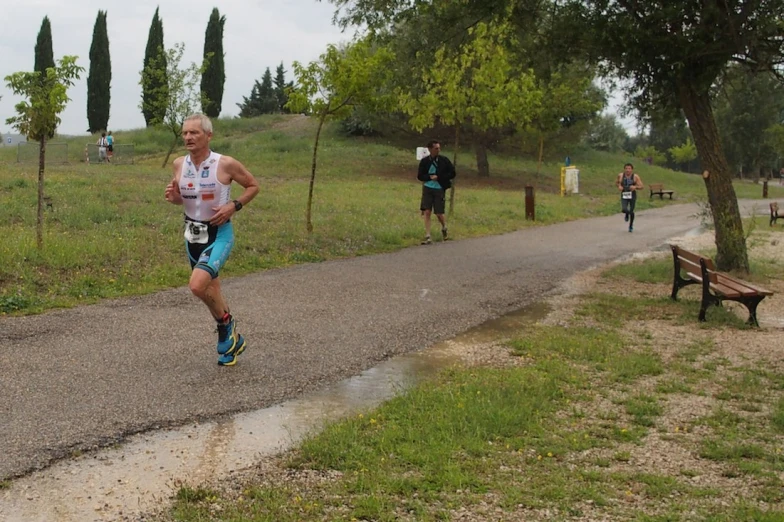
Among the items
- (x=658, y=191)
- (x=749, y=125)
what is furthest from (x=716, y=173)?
(x=749, y=125)

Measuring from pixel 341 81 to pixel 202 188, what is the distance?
9.62 meters

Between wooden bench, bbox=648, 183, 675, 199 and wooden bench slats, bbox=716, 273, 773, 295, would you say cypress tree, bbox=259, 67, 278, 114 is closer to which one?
wooden bench, bbox=648, 183, 675, 199

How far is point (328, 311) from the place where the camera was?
9.34 meters

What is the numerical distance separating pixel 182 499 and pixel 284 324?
14.9 feet

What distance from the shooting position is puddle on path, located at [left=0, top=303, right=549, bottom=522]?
13.0 ft

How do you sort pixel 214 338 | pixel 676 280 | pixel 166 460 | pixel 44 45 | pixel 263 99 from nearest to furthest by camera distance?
pixel 166 460 < pixel 214 338 < pixel 676 280 < pixel 44 45 < pixel 263 99

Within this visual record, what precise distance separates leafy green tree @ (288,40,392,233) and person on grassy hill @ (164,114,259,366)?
353 inches

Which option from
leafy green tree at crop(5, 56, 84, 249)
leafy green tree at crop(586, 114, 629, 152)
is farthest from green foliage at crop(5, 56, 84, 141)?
leafy green tree at crop(586, 114, 629, 152)

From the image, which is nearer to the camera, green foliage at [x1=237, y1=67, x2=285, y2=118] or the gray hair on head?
the gray hair on head

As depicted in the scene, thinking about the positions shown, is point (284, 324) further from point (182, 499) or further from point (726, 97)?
point (726, 97)

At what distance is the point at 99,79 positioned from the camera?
5291 cm

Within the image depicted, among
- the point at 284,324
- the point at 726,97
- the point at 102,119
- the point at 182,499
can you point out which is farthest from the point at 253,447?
the point at 102,119

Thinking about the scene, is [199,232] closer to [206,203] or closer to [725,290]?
[206,203]

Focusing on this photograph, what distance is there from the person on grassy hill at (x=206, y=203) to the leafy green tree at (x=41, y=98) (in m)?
5.32
